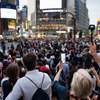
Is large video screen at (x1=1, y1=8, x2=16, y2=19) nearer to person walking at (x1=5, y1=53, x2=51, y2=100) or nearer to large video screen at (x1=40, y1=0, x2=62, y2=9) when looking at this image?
large video screen at (x1=40, y1=0, x2=62, y2=9)

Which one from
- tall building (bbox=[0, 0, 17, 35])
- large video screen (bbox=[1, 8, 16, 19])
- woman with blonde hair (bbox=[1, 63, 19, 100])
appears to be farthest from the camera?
tall building (bbox=[0, 0, 17, 35])

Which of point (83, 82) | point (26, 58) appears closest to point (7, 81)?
point (26, 58)

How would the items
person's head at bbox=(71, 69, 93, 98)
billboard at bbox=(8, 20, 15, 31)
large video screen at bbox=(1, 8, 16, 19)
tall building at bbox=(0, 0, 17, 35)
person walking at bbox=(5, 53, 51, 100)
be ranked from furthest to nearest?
billboard at bbox=(8, 20, 15, 31) → tall building at bbox=(0, 0, 17, 35) → large video screen at bbox=(1, 8, 16, 19) → person walking at bbox=(5, 53, 51, 100) → person's head at bbox=(71, 69, 93, 98)

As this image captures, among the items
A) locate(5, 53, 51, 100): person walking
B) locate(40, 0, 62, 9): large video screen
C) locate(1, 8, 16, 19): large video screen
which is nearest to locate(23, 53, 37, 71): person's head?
locate(5, 53, 51, 100): person walking

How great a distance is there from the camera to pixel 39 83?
2.69 meters

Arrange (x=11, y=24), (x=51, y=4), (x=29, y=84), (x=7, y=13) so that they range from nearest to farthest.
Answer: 1. (x=29, y=84)
2. (x=7, y=13)
3. (x=51, y=4)
4. (x=11, y=24)

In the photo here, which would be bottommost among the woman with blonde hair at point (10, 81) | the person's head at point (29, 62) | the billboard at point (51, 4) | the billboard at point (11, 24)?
the woman with blonde hair at point (10, 81)

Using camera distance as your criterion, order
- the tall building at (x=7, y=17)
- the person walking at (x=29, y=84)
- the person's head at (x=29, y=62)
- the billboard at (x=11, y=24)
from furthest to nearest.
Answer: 1. the billboard at (x=11, y=24)
2. the tall building at (x=7, y=17)
3. the person's head at (x=29, y=62)
4. the person walking at (x=29, y=84)

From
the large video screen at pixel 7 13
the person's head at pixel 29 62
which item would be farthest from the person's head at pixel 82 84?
the large video screen at pixel 7 13

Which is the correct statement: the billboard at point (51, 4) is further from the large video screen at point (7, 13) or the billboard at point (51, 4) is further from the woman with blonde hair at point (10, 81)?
the woman with blonde hair at point (10, 81)

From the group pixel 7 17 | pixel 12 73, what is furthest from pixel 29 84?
pixel 7 17

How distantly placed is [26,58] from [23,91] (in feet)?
1.80

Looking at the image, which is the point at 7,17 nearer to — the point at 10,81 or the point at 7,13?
the point at 7,13

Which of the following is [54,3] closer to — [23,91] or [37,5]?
[37,5]
